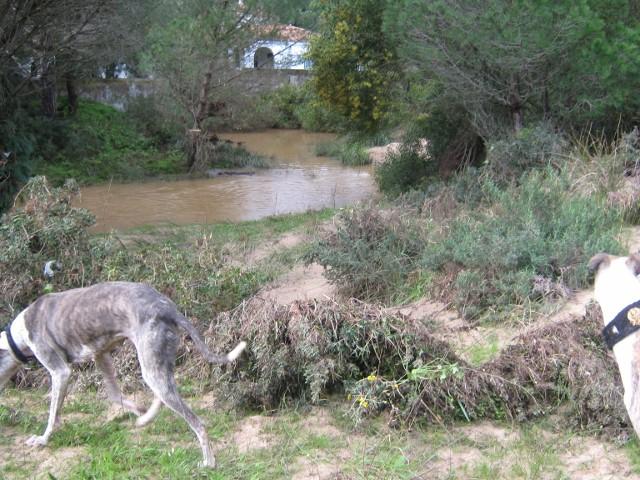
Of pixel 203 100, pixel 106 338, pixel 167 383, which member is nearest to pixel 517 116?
pixel 106 338

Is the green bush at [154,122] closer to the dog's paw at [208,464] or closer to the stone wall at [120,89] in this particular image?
the stone wall at [120,89]

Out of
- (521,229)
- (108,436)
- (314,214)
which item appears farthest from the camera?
(314,214)

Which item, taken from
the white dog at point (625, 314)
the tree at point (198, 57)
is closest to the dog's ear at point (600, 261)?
the white dog at point (625, 314)

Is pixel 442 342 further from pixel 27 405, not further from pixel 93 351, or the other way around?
pixel 27 405

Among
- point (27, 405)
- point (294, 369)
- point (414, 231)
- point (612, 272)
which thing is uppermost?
point (612, 272)

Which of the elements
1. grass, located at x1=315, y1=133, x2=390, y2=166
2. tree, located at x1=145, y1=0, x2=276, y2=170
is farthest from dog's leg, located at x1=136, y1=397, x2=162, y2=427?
tree, located at x1=145, y1=0, x2=276, y2=170

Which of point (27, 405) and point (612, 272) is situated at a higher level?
point (612, 272)

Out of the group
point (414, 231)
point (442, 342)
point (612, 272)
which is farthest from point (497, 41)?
point (612, 272)

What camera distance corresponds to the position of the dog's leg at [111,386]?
566 centimetres

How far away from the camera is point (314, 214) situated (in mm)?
15297

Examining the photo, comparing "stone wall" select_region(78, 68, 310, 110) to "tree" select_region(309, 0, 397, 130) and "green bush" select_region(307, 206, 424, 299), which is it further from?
"green bush" select_region(307, 206, 424, 299)

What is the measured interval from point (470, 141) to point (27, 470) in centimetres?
1233

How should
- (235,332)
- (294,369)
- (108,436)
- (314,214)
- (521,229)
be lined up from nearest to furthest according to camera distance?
(108,436)
(294,369)
(235,332)
(521,229)
(314,214)

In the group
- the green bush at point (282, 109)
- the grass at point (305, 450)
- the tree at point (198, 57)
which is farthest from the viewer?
the green bush at point (282, 109)
